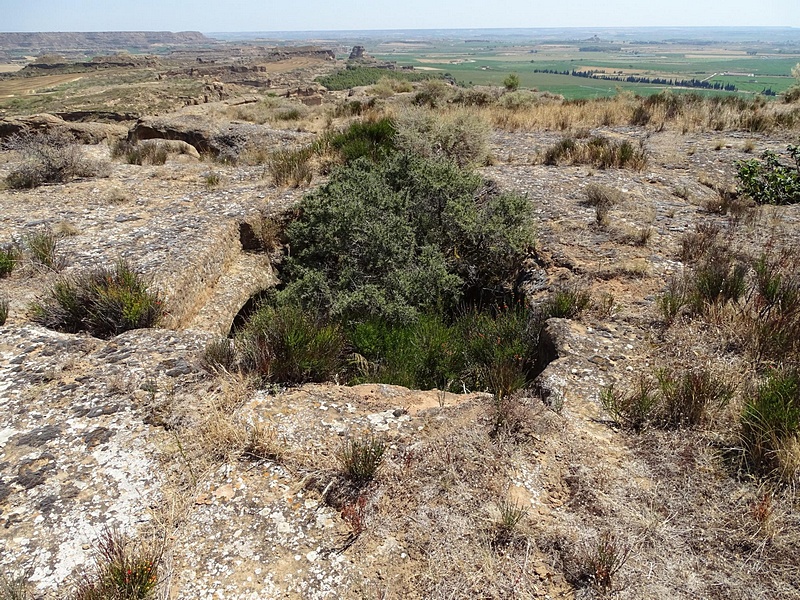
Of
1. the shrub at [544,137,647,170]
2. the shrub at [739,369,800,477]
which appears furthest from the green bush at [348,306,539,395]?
the shrub at [544,137,647,170]

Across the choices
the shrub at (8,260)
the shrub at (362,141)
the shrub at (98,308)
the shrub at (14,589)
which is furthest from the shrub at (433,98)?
the shrub at (14,589)

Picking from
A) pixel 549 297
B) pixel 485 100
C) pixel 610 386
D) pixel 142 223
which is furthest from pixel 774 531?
pixel 485 100

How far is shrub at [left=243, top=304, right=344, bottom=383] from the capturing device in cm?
369

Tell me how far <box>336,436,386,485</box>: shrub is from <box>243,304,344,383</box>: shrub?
1034 millimetres

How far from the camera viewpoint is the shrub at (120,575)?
2082 mm

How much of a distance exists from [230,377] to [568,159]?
845 centimetres

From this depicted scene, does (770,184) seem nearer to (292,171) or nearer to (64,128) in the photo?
(292,171)

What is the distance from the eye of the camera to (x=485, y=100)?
18312mm

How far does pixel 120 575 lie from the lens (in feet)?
6.93

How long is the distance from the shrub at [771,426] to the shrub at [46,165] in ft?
35.4

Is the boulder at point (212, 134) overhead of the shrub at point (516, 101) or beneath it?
beneath

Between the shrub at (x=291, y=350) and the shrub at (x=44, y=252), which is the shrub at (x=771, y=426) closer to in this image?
the shrub at (x=291, y=350)

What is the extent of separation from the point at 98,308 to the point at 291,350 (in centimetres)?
201

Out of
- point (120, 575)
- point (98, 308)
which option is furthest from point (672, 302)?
point (98, 308)
